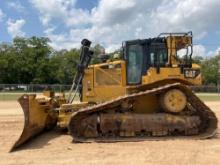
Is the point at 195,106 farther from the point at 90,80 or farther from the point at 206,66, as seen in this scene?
the point at 206,66

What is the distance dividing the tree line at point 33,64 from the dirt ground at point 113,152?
75.3 meters

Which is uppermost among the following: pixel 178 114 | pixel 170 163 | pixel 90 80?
pixel 90 80

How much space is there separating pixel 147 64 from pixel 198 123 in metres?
2.37

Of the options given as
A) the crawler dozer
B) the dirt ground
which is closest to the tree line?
the crawler dozer

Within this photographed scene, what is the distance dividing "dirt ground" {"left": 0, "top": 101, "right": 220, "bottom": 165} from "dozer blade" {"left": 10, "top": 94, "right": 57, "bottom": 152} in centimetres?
26

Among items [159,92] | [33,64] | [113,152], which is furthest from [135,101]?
[33,64]

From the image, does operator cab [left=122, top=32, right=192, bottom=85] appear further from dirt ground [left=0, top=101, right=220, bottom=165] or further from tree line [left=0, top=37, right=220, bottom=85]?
tree line [left=0, top=37, right=220, bottom=85]

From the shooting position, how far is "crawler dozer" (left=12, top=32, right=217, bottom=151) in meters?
13.4

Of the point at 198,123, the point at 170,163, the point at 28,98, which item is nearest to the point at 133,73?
the point at 198,123

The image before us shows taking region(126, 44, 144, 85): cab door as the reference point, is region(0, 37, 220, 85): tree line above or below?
above

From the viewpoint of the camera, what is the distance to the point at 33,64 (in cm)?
9131

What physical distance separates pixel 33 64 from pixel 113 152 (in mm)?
81416

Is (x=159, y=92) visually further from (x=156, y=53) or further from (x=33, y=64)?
(x=33, y=64)

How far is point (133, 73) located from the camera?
14.6m
